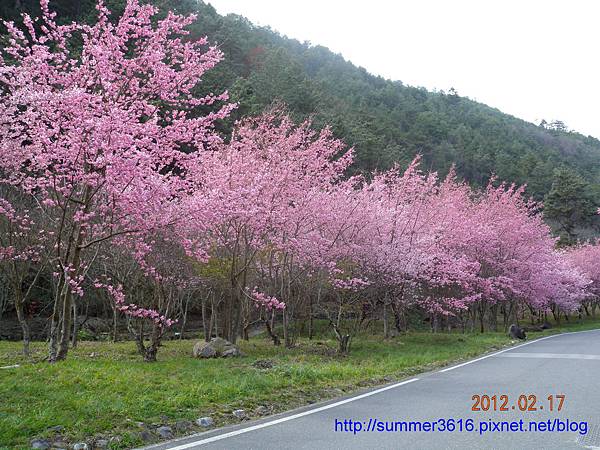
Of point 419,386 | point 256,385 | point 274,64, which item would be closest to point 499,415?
point 419,386

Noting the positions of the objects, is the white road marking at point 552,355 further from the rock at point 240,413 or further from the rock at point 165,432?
the rock at point 165,432

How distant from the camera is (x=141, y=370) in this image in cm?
965

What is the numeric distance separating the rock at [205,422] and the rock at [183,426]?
0.12m

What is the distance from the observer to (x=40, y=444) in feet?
16.1

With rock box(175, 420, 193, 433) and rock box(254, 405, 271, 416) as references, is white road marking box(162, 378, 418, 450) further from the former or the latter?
rock box(175, 420, 193, 433)

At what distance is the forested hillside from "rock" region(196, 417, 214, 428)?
1453cm

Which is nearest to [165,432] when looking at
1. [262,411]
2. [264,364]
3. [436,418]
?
[262,411]

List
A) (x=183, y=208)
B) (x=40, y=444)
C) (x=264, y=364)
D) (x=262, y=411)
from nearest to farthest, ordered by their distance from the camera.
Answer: (x=40, y=444) < (x=262, y=411) < (x=183, y=208) < (x=264, y=364)

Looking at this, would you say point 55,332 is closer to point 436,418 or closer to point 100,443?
point 100,443

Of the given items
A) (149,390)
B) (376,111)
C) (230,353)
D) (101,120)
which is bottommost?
(230,353)

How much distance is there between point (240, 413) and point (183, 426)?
3.18ft

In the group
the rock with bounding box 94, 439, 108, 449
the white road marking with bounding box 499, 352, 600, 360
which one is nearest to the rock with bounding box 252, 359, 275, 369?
the rock with bounding box 94, 439, 108, 449

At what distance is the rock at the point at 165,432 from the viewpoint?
557cm

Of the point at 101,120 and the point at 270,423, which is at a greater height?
the point at 101,120
